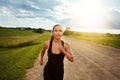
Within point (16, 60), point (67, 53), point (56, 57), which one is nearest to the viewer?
point (67, 53)

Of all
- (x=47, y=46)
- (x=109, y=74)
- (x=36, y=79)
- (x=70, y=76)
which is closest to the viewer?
(x=47, y=46)

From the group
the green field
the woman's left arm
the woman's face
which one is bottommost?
the green field

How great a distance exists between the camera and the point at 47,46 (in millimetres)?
3660

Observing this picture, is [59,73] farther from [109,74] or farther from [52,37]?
[109,74]

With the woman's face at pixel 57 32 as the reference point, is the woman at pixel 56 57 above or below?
below

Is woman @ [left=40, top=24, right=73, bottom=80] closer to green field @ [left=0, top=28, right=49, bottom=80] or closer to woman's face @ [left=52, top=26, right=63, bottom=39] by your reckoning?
woman's face @ [left=52, top=26, right=63, bottom=39]

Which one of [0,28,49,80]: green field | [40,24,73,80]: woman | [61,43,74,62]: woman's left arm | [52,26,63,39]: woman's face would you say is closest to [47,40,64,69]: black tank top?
[40,24,73,80]: woman

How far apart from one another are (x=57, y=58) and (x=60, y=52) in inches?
4.9

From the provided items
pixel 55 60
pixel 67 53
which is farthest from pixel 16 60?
pixel 67 53

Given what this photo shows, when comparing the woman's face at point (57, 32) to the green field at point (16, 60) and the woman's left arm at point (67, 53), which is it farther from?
the green field at point (16, 60)

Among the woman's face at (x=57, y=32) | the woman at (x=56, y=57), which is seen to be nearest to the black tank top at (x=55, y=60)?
the woman at (x=56, y=57)

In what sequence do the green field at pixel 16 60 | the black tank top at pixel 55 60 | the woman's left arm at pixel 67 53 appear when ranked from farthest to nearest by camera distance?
the green field at pixel 16 60
the black tank top at pixel 55 60
the woman's left arm at pixel 67 53

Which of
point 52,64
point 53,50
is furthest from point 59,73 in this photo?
point 53,50

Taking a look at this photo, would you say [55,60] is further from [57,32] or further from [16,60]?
[16,60]
